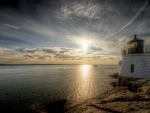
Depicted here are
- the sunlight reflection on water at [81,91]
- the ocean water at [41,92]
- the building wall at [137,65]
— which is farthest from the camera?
the sunlight reflection on water at [81,91]

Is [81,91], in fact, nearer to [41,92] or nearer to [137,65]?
[41,92]

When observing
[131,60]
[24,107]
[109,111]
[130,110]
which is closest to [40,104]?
[24,107]

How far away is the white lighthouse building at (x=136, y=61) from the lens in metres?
21.5

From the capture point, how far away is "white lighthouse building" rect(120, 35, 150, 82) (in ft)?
70.4

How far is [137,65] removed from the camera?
72.7ft

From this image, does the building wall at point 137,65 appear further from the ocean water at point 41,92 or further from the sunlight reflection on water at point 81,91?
the sunlight reflection on water at point 81,91

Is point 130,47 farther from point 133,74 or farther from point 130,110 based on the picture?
point 130,110

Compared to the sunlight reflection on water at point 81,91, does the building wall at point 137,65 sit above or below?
above

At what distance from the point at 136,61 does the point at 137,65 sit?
732mm

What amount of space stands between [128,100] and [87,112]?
4132 mm

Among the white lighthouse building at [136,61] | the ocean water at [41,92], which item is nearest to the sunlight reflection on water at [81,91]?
the ocean water at [41,92]

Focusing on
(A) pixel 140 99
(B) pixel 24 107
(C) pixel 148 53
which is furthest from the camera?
(C) pixel 148 53

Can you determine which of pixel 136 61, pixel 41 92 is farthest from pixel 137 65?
pixel 41 92

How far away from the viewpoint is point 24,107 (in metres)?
18.1
